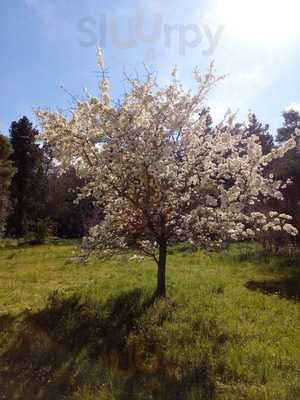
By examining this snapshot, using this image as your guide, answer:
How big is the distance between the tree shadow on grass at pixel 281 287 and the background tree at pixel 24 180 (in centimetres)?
2826

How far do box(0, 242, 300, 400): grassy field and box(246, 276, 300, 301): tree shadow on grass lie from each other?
34mm

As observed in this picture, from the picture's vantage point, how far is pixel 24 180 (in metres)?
37.5

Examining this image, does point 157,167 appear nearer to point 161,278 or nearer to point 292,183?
point 161,278

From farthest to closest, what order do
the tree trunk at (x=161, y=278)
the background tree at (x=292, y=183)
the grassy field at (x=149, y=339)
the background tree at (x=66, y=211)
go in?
1. the background tree at (x=66, y=211)
2. the background tree at (x=292, y=183)
3. the tree trunk at (x=161, y=278)
4. the grassy field at (x=149, y=339)

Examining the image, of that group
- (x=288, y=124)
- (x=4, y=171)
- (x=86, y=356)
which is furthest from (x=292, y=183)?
(x=288, y=124)

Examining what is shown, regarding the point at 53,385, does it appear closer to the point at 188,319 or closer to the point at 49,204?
the point at 188,319

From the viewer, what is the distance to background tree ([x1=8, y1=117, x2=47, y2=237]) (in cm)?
3719

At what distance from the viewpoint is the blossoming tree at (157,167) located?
29.9 feet

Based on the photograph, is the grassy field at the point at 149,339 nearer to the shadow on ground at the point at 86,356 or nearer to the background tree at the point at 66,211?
the shadow on ground at the point at 86,356

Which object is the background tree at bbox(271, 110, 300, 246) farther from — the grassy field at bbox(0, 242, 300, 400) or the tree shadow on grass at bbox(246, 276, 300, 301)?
the grassy field at bbox(0, 242, 300, 400)

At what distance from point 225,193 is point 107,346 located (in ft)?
13.7

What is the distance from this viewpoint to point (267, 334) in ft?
26.0

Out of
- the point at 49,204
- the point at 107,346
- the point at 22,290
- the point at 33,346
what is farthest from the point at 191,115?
the point at 49,204

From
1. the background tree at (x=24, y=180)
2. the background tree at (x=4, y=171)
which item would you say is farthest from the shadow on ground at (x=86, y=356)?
the background tree at (x=24, y=180)
